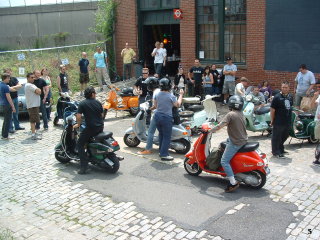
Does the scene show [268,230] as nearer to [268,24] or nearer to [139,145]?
[139,145]

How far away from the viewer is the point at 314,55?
1548 cm

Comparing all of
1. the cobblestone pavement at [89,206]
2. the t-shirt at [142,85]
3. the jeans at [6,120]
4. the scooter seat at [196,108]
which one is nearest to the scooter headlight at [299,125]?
Answer: the cobblestone pavement at [89,206]

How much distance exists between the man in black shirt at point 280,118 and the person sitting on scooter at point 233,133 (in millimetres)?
2341

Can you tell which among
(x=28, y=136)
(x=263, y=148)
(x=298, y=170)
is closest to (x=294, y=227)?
(x=298, y=170)

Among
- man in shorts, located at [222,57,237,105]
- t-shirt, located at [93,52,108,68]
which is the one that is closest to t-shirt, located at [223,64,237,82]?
man in shorts, located at [222,57,237,105]

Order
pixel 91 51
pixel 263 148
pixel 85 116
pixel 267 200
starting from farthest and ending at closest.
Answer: pixel 91 51 < pixel 263 148 < pixel 85 116 < pixel 267 200

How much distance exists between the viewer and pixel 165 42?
72.5ft

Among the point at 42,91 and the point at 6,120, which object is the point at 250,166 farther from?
the point at 42,91

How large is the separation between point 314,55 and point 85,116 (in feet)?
31.0

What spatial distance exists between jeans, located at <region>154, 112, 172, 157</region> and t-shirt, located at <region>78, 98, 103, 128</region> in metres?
1.36

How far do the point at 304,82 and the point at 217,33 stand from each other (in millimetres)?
5114

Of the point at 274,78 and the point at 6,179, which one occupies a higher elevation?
the point at 274,78

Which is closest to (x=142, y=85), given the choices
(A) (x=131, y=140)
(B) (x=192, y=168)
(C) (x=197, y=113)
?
(C) (x=197, y=113)

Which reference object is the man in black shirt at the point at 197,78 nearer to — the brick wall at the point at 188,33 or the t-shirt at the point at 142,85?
the brick wall at the point at 188,33
